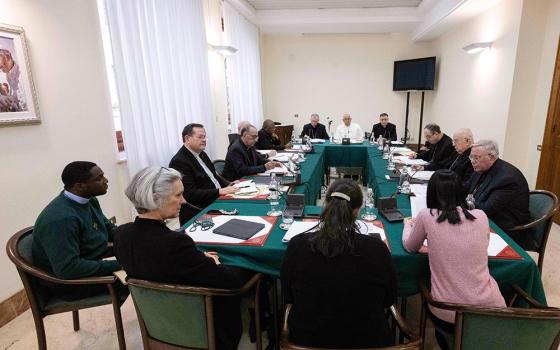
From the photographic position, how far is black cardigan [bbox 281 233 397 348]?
3.51ft

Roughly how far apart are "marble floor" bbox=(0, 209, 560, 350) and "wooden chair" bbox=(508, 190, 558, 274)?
46 centimetres

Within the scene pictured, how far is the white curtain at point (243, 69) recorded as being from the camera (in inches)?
218

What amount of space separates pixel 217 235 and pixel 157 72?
2478 millimetres

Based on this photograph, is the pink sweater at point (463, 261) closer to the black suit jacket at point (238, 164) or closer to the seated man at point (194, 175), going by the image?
the seated man at point (194, 175)

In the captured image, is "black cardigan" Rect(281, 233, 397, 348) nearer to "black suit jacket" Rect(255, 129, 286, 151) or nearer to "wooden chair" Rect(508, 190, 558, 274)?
"wooden chair" Rect(508, 190, 558, 274)

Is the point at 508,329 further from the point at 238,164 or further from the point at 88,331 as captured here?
the point at 238,164

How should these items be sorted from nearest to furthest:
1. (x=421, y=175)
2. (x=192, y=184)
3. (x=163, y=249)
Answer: (x=163, y=249), (x=192, y=184), (x=421, y=175)

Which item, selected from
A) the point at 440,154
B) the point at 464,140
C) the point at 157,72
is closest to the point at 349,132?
the point at 440,154

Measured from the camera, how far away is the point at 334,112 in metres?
7.89

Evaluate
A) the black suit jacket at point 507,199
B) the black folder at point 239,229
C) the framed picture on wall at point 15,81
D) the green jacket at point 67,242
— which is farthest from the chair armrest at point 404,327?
the framed picture on wall at point 15,81

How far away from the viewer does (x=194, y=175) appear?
2701 millimetres

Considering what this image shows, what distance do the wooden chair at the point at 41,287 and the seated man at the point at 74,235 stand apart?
31 millimetres

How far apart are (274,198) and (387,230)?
0.75 m

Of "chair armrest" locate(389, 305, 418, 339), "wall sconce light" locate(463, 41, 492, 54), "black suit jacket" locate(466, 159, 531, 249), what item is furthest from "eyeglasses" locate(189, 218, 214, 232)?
"wall sconce light" locate(463, 41, 492, 54)
